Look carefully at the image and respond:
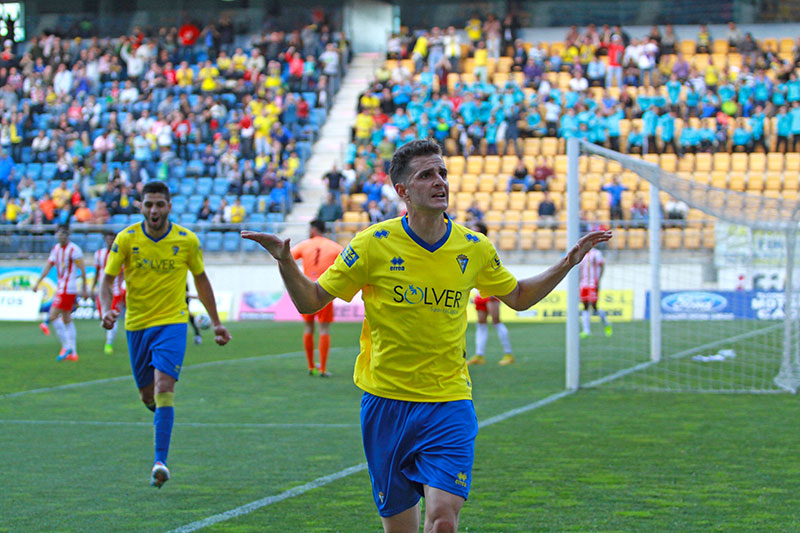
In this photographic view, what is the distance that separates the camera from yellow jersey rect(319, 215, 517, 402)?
4.77m

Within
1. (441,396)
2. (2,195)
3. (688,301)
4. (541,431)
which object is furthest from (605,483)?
(2,195)

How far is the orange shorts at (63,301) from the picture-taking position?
17.8m

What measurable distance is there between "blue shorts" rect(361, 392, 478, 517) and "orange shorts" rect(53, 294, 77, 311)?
14082 millimetres

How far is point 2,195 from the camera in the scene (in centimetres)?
3400

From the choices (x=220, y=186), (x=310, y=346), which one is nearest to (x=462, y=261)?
(x=310, y=346)

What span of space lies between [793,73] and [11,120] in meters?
24.3

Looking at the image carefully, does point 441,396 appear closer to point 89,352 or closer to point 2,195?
point 89,352

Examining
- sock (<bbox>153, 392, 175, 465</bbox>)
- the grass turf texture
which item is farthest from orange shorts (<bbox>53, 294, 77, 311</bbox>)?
sock (<bbox>153, 392, 175, 465</bbox>)

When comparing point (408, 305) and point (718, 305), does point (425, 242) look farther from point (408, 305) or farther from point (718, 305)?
point (718, 305)

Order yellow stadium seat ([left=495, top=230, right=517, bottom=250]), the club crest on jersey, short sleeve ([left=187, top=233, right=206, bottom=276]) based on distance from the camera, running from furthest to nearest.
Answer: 1. yellow stadium seat ([left=495, top=230, right=517, bottom=250])
2. short sleeve ([left=187, top=233, right=206, bottom=276])
3. the club crest on jersey

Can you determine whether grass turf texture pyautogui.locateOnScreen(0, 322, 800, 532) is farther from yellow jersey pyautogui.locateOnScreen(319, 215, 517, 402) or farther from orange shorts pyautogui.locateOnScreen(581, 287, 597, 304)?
orange shorts pyautogui.locateOnScreen(581, 287, 597, 304)

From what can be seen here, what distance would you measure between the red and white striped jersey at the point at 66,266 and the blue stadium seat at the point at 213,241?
1119 centimetres

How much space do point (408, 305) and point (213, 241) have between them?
25.3m

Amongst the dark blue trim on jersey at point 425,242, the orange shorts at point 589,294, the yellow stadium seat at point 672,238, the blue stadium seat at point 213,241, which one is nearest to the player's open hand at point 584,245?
the dark blue trim on jersey at point 425,242
